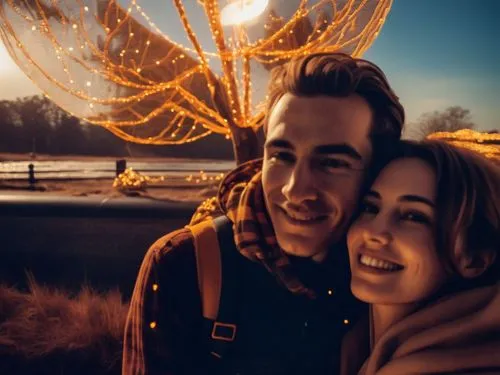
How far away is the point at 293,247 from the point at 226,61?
2788 mm

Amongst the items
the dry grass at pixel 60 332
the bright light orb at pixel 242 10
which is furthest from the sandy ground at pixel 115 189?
the bright light orb at pixel 242 10

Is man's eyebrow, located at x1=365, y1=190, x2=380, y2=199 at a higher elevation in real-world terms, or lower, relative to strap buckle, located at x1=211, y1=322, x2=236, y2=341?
higher

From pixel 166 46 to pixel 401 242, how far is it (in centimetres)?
327

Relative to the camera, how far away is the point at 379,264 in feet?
3.95

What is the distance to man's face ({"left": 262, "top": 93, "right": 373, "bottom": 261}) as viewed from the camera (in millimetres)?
1331

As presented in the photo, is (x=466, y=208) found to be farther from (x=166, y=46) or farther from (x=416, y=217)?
(x=166, y=46)

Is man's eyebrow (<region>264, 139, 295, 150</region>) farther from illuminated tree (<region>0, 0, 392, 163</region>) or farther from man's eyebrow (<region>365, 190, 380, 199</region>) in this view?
illuminated tree (<region>0, 0, 392, 163</region>)

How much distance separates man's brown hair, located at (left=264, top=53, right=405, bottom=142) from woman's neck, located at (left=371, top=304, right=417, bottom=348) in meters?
0.43

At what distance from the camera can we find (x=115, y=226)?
15.5 feet

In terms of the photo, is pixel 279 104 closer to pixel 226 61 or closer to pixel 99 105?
pixel 226 61

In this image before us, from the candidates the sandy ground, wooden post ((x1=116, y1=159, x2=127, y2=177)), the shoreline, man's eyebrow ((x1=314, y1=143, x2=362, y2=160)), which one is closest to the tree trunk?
the sandy ground

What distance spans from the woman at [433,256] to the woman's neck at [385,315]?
16 mm

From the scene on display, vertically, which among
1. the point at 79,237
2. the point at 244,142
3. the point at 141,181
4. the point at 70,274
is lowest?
the point at 70,274

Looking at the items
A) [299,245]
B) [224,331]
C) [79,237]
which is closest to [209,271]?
[224,331]
